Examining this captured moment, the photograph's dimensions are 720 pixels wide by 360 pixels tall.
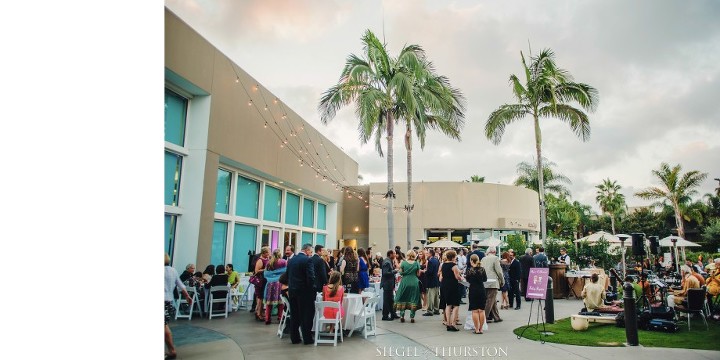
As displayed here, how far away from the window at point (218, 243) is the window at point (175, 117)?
105 inches

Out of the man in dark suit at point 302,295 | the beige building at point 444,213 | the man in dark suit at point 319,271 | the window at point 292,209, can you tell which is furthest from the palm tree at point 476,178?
the man in dark suit at point 302,295

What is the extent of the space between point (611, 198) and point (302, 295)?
45.4 m

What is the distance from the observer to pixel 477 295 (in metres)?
6.77

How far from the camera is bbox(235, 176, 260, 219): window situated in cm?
1166

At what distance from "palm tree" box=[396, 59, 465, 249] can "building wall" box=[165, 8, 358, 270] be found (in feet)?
13.9

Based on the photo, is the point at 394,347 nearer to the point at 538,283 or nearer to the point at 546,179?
the point at 538,283

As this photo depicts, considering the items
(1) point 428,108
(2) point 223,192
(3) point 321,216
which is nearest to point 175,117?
(2) point 223,192

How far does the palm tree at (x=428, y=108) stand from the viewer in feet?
41.0

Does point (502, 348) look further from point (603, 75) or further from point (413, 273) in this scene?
point (603, 75)

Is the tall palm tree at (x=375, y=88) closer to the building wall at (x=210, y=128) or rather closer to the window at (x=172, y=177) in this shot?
the building wall at (x=210, y=128)
